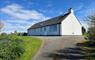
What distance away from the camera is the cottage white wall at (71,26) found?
45781 millimetres

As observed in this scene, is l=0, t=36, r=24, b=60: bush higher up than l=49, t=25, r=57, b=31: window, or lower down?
lower down

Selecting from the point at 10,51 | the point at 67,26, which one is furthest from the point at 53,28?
the point at 10,51

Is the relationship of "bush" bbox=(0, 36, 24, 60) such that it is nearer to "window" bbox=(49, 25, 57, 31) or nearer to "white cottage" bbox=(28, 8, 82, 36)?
"white cottage" bbox=(28, 8, 82, 36)

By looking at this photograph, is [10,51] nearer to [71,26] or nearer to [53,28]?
[71,26]

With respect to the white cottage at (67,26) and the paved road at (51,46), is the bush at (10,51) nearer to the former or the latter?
the paved road at (51,46)

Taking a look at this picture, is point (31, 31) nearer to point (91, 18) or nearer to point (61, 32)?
point (61, 32)

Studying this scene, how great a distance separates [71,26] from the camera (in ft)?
154

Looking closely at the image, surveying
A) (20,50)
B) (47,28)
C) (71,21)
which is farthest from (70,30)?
(20,50)

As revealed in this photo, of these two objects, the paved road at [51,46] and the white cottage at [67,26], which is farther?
the white cottage at [67,26]

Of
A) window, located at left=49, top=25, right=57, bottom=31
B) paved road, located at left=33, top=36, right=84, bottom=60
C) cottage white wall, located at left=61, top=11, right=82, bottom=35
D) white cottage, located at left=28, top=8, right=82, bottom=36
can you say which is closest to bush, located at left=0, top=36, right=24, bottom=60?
paved road, located at left=33, top=36, right=84, bottom=60

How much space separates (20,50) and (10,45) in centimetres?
119

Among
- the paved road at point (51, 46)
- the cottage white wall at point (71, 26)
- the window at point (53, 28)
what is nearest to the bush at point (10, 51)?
the paved road at point (51, 46)

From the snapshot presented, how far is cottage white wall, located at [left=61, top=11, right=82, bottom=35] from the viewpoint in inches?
1802

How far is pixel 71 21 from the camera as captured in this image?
46.9 m
